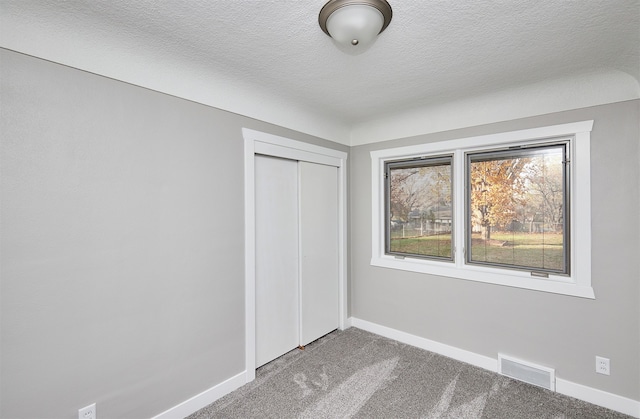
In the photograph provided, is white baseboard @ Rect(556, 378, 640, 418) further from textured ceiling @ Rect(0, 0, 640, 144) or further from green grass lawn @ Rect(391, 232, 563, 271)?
textured ceiling @ Rect(0, 0, 640, 144)

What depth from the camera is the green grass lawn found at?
2.49 meters

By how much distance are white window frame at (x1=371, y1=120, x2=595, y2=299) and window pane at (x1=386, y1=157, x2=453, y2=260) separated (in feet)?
0.33

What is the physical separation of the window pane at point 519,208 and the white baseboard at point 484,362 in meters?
0.88

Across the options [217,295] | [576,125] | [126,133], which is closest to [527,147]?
[576,125]

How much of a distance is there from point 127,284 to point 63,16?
1.50 meters

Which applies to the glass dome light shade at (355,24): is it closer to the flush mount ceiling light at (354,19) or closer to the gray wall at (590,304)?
the flush mount ceiling light at (354,19)

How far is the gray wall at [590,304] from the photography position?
210cm

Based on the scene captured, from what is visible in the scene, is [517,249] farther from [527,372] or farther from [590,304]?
[527,372]

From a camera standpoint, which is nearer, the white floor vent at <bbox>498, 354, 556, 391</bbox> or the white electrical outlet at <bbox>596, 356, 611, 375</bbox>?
the white electrical outlet at <bbox>596, 356, 611, 375</bbox>

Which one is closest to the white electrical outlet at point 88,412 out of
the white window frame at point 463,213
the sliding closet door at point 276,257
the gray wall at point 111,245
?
the gray wall at point 111,245

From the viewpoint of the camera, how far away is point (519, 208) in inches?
104

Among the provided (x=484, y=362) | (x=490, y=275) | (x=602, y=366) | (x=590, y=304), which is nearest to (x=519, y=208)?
(x=490, y=275)

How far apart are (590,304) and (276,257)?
258cm

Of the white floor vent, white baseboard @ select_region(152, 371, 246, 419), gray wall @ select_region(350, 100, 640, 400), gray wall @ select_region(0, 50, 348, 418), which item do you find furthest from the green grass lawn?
white baseboard @ select_region(152, 371, 246, 419)
